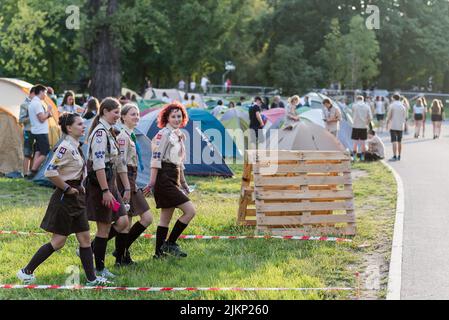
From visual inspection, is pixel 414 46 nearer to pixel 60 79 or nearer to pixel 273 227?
pixel 60 79

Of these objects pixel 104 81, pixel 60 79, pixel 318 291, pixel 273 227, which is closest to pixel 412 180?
pixel 273 227

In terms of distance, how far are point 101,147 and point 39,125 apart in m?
7.46

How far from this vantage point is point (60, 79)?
49.2 metres

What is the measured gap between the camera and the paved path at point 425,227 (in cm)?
663

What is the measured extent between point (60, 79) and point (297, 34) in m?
19.3

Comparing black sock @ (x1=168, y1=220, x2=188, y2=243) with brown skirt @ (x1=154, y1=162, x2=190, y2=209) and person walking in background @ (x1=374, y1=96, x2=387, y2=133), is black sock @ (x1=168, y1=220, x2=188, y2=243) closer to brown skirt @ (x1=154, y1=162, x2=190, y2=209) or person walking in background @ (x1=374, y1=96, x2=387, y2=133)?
brown skirt @ (x1=154, y1=162, x2=190, y2=209)

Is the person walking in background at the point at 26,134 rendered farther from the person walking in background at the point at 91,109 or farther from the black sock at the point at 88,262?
the black sock at the point at 88,262

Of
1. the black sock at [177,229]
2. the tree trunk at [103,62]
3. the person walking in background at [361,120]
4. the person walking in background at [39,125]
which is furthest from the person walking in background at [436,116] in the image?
the black sock at [177,229]

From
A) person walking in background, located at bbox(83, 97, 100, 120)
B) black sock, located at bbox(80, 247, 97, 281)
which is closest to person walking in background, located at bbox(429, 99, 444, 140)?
person walking in background, located at bbox(83, 97, 100, 120)

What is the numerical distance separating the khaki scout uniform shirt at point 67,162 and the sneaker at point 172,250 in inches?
63.9

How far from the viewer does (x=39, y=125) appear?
13.7 metres

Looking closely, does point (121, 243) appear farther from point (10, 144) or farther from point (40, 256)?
point (10, 144)

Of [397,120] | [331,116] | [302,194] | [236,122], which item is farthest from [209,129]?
[302,194]

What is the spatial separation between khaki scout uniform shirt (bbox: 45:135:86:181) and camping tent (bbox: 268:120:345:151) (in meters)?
9.41
